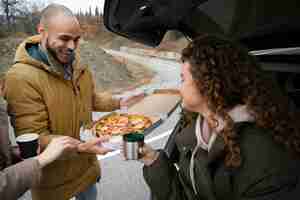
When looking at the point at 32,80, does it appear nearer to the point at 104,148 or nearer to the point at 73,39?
the point at 73,39

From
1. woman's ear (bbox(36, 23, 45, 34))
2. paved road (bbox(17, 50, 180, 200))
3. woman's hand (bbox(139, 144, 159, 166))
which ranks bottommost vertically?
paved road (bbox(17, 50, 180, 200))

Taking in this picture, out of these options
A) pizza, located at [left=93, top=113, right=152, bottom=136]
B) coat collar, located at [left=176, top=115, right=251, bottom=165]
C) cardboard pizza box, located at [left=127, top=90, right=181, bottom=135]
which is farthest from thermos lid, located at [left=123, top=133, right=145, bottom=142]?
cardboard pizza box, located at [left=127, top=90, right=181, bottom=135]

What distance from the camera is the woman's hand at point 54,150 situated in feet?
3.68

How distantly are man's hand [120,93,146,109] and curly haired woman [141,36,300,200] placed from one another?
931 millimetres

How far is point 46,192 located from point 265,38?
154 cm

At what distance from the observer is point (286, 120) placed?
1119 mm

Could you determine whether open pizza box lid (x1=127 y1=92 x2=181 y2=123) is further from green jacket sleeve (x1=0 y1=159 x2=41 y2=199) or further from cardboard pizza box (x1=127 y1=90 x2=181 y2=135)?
green jacket sleeve (x1=0 y1=159 x2=41 y2=199)

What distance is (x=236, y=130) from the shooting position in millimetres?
1035

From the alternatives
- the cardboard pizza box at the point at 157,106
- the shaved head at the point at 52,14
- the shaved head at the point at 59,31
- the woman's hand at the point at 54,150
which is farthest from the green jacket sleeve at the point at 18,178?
the cardboard pizza box at the point at 157,106

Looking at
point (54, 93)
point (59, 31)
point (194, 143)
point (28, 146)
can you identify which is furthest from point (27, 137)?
point (194, 143)

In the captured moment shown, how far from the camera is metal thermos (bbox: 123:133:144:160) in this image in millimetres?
1250

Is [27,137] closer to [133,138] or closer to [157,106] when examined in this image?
[133,138]

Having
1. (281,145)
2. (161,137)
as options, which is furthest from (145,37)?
(161,137)

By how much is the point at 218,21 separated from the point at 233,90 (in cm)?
63
